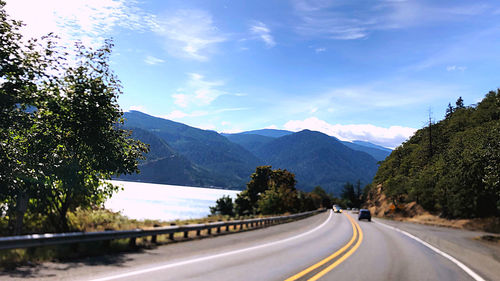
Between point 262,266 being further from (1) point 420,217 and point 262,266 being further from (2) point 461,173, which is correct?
(1) point 420,217

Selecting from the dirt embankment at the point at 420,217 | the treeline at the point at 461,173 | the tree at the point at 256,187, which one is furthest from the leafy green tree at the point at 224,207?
the treeline at the point at 461,173

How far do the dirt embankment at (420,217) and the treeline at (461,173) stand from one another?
1.33 meters

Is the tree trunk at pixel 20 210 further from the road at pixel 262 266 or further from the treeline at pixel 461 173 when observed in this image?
the treeline at pixel 461 173

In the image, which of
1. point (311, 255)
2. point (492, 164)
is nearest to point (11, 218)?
point (311, 255)

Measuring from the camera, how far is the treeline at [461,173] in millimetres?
22297

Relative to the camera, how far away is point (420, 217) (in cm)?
5616

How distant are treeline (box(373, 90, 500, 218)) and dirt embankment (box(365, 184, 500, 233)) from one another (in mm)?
1326

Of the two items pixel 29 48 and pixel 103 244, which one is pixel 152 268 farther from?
pixel 29 48

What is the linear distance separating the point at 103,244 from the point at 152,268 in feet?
11.6

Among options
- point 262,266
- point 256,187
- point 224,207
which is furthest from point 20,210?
point 256,187

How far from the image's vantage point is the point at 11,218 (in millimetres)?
13195

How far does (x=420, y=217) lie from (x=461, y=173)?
32.2m

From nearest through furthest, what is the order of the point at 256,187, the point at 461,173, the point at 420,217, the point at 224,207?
the point at 461,173, the point at 420,217, the point at 224,207, the point at 256,187

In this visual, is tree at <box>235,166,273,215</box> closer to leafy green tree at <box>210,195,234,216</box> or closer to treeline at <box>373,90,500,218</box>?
leafy green tree at <box>210,195,234,216</box>
